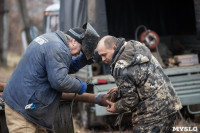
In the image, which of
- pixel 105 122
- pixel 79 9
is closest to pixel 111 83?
pixel 105 122

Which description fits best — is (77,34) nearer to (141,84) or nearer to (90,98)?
(141,84)

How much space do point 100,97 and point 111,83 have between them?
6.18 ft

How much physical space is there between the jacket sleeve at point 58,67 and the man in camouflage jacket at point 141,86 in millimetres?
443

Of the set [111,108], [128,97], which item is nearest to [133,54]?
[128,97]

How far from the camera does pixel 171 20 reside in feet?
36.0

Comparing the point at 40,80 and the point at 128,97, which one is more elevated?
the point at 40,80

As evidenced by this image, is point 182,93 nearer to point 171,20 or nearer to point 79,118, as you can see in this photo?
point 79,118

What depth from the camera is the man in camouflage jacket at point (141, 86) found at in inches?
149

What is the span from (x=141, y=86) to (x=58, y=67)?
0.95 meters

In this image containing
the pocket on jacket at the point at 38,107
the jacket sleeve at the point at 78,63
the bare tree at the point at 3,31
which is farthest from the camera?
the bare tree at the point at 3,31

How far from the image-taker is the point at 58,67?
3.90 metres

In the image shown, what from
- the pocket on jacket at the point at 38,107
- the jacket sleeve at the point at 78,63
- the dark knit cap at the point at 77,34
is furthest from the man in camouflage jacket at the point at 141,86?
the pocket on jacket at the point at 38,107

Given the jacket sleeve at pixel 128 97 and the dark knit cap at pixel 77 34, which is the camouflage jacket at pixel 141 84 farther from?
the dark knit cap at pixel 77 34

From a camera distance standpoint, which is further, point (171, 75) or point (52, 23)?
point (52, 23)
